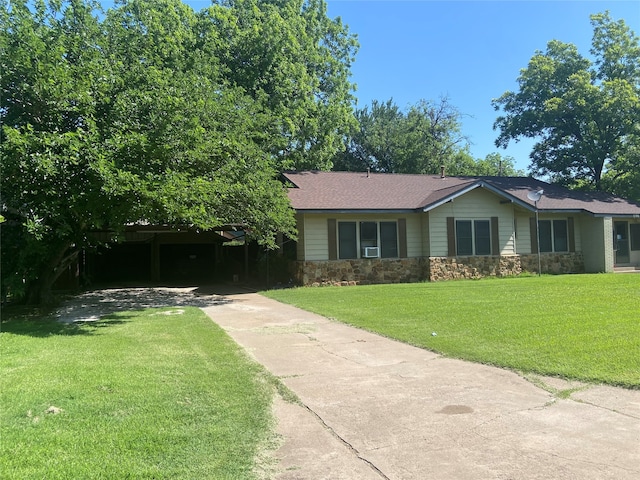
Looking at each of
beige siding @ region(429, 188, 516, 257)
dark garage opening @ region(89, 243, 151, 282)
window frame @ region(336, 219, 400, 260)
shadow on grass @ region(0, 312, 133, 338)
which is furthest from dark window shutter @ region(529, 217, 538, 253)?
dark garage opening @ region(89, 243, 151, 282)

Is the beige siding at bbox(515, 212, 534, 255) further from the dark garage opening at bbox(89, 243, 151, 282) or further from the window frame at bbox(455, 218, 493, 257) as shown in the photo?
the dark garage opening at bbox(89, 243, 151, 282)

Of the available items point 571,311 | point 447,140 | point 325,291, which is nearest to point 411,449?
point 571,311

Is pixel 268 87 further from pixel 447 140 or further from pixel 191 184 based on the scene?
pixel 447 140

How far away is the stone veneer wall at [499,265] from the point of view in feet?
61.7

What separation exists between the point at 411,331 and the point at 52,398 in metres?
5.68

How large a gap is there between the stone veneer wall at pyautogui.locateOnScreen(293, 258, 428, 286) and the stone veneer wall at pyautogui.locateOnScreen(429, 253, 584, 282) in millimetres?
655

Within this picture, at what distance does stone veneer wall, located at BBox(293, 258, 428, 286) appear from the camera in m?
17.6

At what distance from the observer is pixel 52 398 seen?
193 inches

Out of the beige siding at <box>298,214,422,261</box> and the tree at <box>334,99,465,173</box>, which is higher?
the tree at <box>334,99,465,173</box>

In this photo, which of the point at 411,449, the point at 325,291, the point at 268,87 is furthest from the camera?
the point at 268,87

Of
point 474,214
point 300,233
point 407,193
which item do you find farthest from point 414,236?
point 300,233

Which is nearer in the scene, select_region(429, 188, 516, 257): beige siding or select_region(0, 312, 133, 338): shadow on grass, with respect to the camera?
select_region(0, 312, 133, 338): shadow on grass

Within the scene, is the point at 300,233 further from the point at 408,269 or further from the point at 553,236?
the point at 553,236

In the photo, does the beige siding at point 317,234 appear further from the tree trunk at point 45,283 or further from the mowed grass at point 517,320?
the tree trunk at point 45,283
